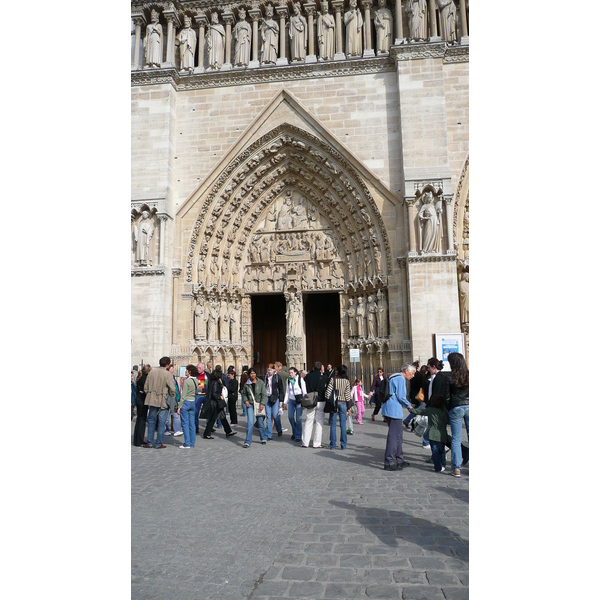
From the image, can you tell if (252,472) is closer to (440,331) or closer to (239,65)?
(440,331)

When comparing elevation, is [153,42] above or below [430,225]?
above

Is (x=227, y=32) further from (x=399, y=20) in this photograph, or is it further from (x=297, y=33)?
(x=399, y=20)

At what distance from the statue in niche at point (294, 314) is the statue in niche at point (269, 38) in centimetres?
757

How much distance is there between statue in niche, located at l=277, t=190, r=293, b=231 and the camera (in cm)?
1611

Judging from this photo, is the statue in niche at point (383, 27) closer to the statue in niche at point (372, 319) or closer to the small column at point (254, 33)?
the small column at point (254, 33)

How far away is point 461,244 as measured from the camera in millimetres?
14359

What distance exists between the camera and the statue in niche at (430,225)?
13312 mm

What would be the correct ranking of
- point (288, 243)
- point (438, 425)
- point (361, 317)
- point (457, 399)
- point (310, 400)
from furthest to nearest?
point (288, 243)
point (361, 317)
point (310, 400)
point (438, 425)
point (457, 399)

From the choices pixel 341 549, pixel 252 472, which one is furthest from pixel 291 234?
pixel 341 549

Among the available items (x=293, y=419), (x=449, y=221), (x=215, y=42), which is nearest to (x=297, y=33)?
(x=215, y=42)

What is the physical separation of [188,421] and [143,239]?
317 inches

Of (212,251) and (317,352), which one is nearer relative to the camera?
(212,251)

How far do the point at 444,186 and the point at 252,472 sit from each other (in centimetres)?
1048

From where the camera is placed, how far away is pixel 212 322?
1503 centimetres
